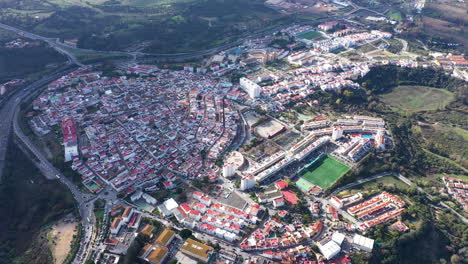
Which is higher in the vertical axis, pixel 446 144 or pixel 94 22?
pixel 94 22

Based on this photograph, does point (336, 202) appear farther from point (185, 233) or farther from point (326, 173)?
point (185, 233)

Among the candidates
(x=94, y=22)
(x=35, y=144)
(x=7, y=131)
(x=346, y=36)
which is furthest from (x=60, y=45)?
(x=346, y=36)

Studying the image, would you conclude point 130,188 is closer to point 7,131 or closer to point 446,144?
point 7,131

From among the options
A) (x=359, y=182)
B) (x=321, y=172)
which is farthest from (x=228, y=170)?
(x=359, y=182)

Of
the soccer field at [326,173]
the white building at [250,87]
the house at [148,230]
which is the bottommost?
the soccer field at [326,173]

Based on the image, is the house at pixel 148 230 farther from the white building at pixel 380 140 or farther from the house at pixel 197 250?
the white building at pixel 380 140

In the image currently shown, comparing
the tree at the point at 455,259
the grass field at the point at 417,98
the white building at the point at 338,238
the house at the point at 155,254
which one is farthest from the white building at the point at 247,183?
the grass field at the point at 417,98

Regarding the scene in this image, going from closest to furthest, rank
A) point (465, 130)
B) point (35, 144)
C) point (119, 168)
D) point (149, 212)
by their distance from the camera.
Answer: point (149, 212) < point (119, 168) < point (35, 144) < point (465, 130)
